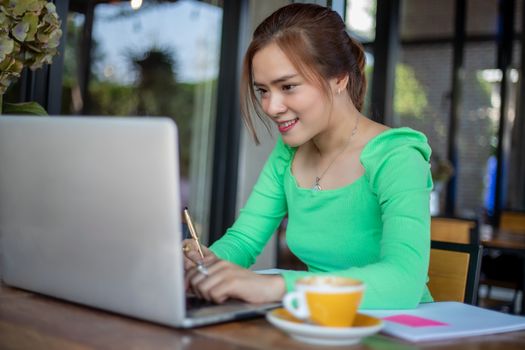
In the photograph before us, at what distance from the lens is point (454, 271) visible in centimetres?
166

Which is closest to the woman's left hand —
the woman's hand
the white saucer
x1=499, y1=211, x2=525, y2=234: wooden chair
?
the woman's hand

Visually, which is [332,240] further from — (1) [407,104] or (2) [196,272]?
(1) [407,104]

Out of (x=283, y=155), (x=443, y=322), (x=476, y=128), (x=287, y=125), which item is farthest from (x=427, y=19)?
(x=443, y=322)

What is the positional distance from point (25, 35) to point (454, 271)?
118 cm

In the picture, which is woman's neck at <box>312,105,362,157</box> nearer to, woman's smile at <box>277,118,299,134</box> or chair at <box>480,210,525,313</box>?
woman's smile at <box>277,118,299,134</box>

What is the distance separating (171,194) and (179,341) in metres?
0.20

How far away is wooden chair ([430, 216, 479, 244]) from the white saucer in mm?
2269

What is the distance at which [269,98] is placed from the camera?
1596mm

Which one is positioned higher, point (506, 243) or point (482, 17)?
point (482, 17)

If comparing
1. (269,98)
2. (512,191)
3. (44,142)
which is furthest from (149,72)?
(512,191)

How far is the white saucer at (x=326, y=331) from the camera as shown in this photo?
37.5 inches

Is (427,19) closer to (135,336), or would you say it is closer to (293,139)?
(293,139)

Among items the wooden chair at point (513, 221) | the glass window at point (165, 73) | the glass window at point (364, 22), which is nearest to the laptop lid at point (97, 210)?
the glass window at point (165, 73)

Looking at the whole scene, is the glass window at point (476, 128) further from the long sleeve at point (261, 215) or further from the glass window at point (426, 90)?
the long sleeve at point (261, 215)
